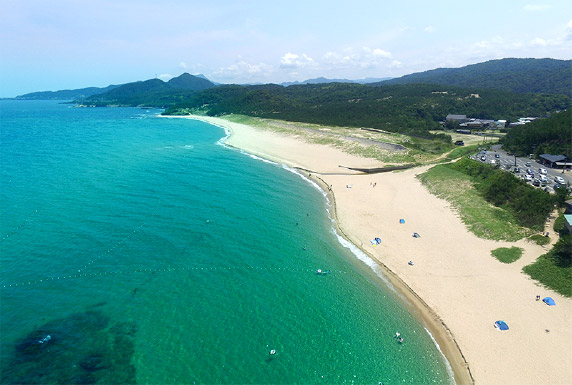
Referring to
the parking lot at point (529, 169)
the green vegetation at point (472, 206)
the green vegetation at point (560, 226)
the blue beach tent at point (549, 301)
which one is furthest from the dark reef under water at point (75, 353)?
the parking lot at point (529, 169)

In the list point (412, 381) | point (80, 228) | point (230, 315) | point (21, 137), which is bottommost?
point (412, 381)

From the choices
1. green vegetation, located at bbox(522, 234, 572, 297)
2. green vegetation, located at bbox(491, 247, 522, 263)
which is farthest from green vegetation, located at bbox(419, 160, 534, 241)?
green vegetation, located at bbox(522, 234, 572, 297)

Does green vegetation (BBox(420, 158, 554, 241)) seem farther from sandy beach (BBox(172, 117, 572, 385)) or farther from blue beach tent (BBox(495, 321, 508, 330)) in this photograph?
blue beach tent (BBox(495, 321, 508, 330))

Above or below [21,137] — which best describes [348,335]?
below

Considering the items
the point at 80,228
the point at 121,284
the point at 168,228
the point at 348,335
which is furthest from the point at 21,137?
the point at 348,335

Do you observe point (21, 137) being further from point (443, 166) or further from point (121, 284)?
point (443, 166)

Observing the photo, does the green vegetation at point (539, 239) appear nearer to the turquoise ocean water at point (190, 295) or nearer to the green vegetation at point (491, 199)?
the green vegetation at point (491, 199)

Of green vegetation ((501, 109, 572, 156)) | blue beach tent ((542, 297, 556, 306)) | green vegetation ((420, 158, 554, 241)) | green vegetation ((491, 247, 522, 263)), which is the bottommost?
blue beach tent ((542, 297, 556, 306))
